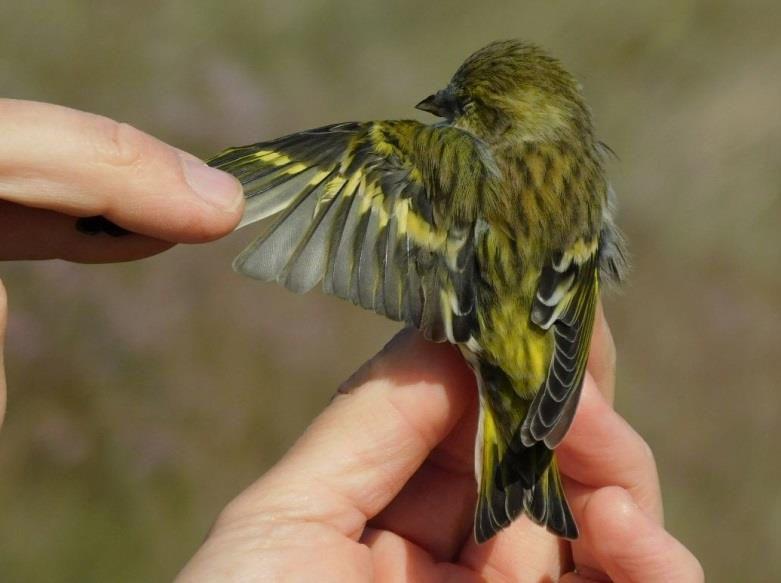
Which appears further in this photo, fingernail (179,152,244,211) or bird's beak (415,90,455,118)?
bird's beak (415,90,455,118)

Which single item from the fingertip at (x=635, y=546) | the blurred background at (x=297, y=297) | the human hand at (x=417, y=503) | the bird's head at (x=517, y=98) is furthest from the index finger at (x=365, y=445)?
the blurred background at (x=297, y=297)

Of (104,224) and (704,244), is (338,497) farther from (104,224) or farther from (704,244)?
(704,244)

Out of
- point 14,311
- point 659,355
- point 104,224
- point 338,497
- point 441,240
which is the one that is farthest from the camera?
point 659,355

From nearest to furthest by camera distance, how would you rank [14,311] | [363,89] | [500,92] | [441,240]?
[441,240]
[500,92]
[14,311]
[363,89]

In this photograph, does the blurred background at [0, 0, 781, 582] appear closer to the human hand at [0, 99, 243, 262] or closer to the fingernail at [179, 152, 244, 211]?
the human hand at [0, 99, 243, 262]

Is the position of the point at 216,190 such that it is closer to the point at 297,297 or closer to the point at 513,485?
the point at 513,485

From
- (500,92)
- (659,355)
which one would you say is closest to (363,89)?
(659,355)

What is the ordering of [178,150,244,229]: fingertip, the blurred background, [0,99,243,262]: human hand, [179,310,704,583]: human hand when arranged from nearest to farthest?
[0,99,243,262]: human hand < [178,150,244,229]: fingertip < [179,310,704,583]: human hand < the blurred background

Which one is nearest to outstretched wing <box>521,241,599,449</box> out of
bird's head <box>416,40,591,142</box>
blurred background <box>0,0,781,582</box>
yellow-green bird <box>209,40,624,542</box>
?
yellow-green bird <box>209,40,624,542</box>
